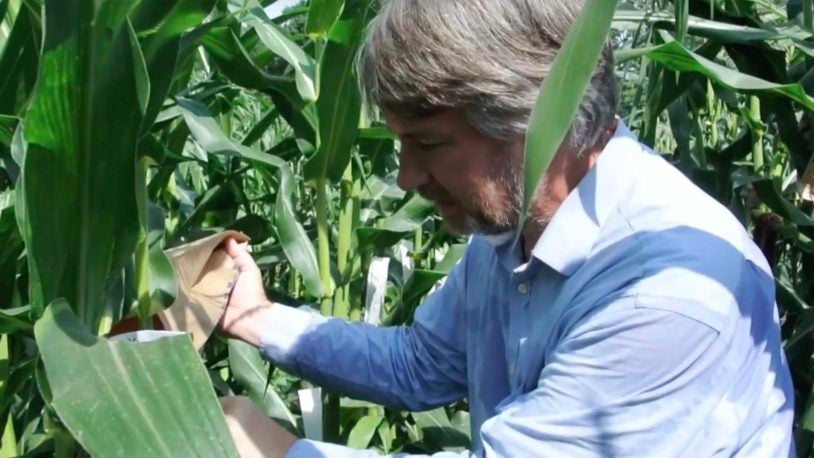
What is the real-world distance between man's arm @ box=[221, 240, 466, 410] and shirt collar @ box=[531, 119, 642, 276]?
0.33 m

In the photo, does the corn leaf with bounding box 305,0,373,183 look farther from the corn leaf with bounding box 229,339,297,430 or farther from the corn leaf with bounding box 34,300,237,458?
the corn leaf with bounding box 34,300,237,458

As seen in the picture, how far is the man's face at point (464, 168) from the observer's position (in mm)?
1241

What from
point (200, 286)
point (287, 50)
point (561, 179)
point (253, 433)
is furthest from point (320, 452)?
point (287, 50)

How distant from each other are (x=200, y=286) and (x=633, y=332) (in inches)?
22.6

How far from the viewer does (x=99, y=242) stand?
3.74 ft

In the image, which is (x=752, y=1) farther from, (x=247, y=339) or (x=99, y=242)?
(x=99, y=242)

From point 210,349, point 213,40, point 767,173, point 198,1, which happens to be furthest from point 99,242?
point 767,173

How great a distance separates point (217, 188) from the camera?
188 centimetres

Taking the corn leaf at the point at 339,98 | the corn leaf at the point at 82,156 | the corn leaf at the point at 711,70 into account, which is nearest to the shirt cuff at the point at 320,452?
the corn leaf at the point at 82,156

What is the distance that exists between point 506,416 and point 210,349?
82cm

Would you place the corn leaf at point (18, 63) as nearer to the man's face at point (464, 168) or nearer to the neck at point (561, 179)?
the man's face at point (464, 168)

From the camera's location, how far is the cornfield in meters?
0.98

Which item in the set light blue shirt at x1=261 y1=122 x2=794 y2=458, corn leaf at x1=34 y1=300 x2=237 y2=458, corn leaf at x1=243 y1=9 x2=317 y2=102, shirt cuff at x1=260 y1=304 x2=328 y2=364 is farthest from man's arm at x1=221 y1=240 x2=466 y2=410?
corn leaf at x1=34 y1=300 x2=237 y2=458

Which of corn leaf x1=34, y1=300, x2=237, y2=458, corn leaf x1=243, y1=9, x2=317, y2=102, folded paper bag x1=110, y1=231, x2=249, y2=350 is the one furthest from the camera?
corn leaf x1=243, y1=9, x2=317, y2=102
